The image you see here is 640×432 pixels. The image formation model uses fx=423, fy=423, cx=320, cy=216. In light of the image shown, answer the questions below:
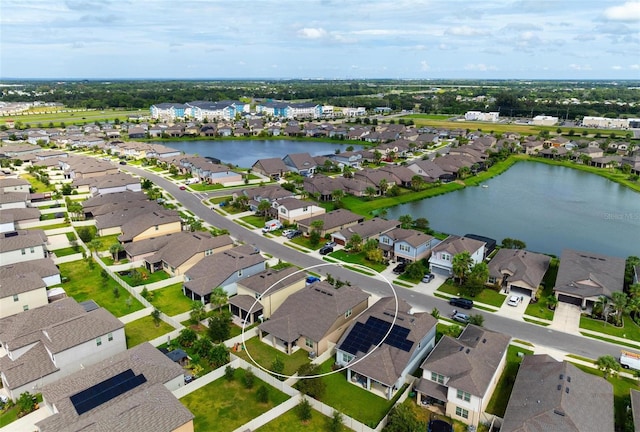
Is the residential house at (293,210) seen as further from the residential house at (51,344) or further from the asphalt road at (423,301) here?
the residential house at (51,344)

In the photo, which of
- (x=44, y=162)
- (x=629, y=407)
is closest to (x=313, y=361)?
(x=629, y=407)

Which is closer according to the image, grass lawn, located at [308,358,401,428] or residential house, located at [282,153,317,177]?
grass lawn, located at [308,358,401,428]

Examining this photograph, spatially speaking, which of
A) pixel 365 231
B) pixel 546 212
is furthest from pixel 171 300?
pixel 546 212

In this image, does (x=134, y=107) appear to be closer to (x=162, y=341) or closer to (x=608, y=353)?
(x=162, y=341)

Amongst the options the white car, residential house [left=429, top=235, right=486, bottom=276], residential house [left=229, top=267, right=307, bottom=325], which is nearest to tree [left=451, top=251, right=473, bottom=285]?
residential house [left=429, top=235, right=486, bottom=276]

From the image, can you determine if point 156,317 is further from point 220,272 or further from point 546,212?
point 546,212

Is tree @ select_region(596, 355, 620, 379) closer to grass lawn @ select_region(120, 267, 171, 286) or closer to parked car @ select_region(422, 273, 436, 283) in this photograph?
parked car @ select_region(422, 273, 436, 283)

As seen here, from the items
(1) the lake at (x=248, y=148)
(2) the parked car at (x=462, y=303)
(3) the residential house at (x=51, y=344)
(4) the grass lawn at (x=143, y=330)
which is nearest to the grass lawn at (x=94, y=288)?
(4) the grass lawn at (x=143, y=330)
